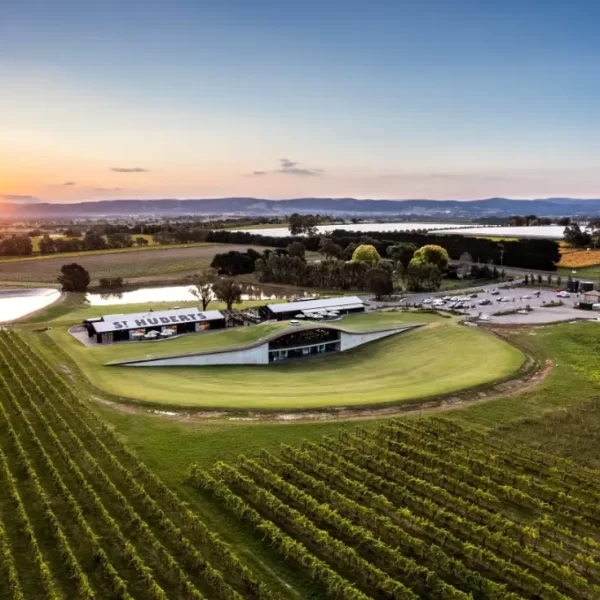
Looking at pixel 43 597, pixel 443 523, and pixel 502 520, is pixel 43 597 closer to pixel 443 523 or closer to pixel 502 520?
pixel 443 523

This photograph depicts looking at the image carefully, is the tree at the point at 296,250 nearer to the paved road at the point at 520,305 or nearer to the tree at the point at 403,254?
the tree at the point at 403,254

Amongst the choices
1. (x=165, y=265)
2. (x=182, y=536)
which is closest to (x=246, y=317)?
(x=182, y=536)

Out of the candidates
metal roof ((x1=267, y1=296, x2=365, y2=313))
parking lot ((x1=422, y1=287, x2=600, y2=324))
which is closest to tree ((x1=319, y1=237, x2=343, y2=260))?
parking lot ((x1=422, y1=287, x2=600, y2=324))

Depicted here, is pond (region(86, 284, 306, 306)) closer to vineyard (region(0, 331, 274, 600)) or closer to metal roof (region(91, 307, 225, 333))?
metal roof (region(91, 307, 225, 333))

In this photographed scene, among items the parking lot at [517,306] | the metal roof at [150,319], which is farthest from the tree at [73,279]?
the parking lot at [517,306]

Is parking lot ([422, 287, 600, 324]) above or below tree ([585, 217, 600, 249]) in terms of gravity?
below
